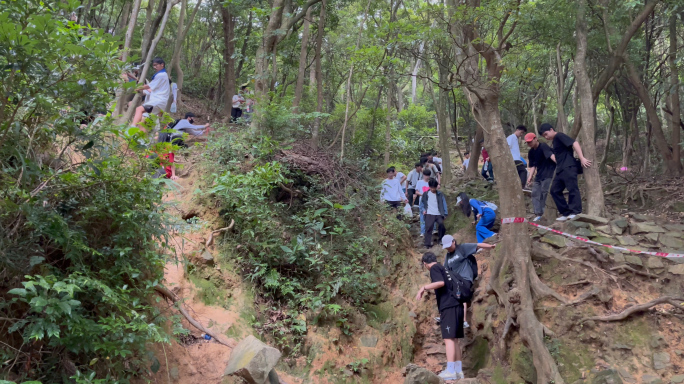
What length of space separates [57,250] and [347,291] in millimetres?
4785

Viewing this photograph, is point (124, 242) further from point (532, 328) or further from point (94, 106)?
point (532, 328)

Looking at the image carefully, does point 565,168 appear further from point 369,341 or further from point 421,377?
point 421,377

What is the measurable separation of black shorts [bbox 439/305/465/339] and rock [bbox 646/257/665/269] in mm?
3118

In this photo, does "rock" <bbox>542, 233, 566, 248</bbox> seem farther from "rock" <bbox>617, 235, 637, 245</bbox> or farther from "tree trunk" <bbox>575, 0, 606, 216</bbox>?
"tree trunk" <bbox>575, 0, 606, 216</bbox>

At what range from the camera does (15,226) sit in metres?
3.34

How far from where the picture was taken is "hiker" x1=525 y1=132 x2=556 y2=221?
8.66 metres

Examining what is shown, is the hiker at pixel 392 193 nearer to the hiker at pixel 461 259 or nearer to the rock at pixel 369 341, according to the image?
the hiker at pixel 461 259

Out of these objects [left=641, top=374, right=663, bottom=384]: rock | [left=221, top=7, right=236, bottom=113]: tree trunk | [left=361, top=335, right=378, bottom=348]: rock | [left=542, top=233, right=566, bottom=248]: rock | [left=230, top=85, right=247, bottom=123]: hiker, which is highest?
[left=221, top=7, right=236, bottom=113]: tree trunk

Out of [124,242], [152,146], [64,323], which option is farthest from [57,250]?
[152,146]

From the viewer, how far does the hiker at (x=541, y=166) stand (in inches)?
341

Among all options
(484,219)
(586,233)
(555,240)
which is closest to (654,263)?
(586,233)

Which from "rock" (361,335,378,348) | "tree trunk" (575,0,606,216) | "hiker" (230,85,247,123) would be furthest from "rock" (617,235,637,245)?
"hiker" (230,85,247,123)

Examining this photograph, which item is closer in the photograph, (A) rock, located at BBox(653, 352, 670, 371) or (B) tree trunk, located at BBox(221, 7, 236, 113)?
(A) rock, located at BBox(653, 352, 670, 371)

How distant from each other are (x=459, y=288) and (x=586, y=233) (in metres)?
2.61
